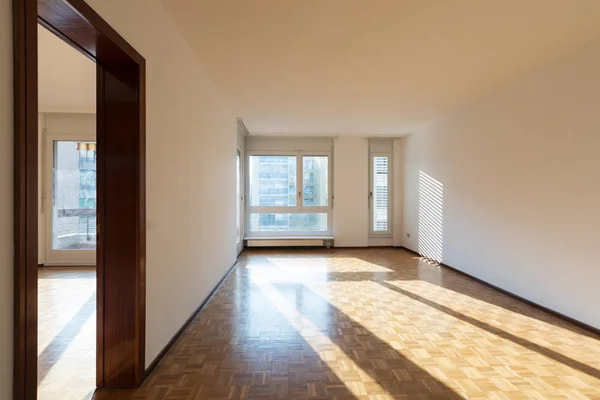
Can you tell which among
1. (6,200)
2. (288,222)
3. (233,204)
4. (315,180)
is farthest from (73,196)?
(6,200)

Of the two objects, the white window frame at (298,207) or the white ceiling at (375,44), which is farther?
the white window frame at (298,207)

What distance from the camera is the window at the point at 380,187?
785cm

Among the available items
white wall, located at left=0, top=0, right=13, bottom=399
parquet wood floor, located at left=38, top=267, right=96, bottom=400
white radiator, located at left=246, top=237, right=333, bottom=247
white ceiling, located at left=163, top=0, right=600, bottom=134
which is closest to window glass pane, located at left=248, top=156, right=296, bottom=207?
white radiator, located at left=246, top=237, right=333, bottom=247

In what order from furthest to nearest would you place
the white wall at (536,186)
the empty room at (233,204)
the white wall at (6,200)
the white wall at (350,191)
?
the white wall at (350,191), the white wall at (536,186), the empty room at (233,204), the white wall at (6,200)

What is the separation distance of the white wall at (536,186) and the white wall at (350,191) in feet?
8.51

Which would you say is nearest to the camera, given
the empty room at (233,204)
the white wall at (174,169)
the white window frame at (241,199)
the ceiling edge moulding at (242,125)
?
the empty room at (233,204)

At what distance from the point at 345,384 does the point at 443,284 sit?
2989mm

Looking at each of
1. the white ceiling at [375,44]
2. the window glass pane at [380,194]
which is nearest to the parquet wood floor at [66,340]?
the white ceiling at [375,44]

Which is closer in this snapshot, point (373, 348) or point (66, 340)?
point (373, 348)

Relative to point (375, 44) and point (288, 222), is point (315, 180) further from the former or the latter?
point (375, 44)

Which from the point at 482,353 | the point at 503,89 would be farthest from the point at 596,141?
the point at 482,353

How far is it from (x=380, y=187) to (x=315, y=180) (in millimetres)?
1663

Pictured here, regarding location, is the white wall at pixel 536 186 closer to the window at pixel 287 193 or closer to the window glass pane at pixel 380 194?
the window glass pane at pixel 380 194

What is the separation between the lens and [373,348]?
2578 mm
